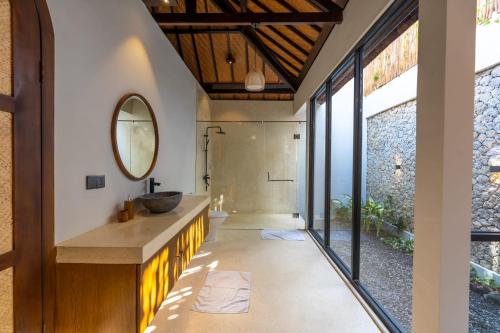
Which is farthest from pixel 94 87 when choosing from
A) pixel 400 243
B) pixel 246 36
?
pixel 246 36

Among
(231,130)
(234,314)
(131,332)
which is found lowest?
(234,314)

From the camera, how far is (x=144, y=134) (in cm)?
283

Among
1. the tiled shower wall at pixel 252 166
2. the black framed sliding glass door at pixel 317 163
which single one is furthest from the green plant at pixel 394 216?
the tiled shower wall at pixel 252 166

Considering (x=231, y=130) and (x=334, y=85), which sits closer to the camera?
A: (x=334, y=85)

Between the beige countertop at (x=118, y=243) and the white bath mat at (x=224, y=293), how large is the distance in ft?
2.23

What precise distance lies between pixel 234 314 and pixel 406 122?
216 centimetres

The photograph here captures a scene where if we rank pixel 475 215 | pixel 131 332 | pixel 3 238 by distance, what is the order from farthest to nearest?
pixel 131 332
pixel 475 215
pixel 3 238

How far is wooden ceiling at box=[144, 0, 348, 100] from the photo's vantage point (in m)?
3.04

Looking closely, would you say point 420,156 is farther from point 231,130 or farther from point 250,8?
point 231,130

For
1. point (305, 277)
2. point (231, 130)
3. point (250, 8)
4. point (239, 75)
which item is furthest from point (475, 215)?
point (239, 75)

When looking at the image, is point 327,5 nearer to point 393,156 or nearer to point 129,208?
point 393,156

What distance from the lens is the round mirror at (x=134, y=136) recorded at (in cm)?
230

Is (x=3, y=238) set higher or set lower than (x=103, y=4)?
lower

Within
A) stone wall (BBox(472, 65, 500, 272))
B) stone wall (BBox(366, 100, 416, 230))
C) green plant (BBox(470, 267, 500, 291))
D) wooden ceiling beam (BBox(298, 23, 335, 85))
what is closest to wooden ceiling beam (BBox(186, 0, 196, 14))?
wooden ceiling beam (BBox(298, 23, 335, 85))
